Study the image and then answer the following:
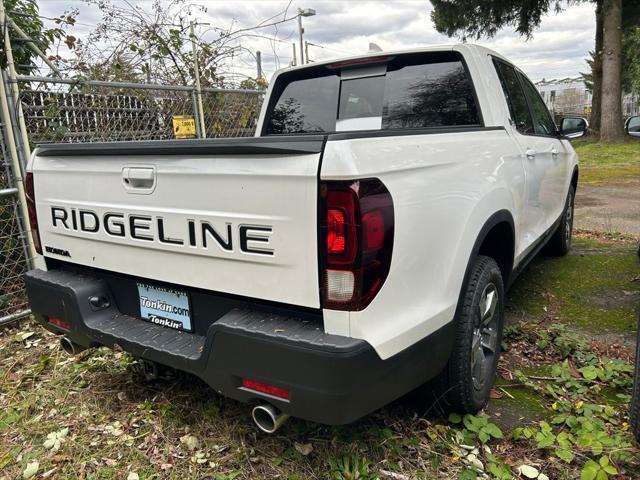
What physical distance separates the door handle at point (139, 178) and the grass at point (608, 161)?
11.9m

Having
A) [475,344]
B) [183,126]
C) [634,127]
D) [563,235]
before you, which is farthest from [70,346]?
[563,235]

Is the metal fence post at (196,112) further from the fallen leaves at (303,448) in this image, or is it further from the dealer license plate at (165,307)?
the fallen leaves at (303,448)

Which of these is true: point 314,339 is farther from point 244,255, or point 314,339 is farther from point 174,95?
point 174,95

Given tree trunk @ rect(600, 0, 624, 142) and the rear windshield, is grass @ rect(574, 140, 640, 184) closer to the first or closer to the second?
tree trunk @ rect(600, 0, 624, 142)

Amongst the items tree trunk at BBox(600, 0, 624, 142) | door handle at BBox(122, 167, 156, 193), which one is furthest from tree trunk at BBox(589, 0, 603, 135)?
door handle at BBox(122, 167, 156, 193)

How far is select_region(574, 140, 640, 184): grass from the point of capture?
12.4m

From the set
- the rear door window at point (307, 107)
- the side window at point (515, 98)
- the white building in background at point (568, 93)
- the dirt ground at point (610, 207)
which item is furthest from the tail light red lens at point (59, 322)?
the white building in background at point (568, 93)

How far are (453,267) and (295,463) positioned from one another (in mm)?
1157

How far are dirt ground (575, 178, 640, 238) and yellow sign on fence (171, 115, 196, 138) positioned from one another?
5449 mm

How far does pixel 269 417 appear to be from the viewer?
6.60 feet

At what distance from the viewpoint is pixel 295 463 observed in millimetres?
2336

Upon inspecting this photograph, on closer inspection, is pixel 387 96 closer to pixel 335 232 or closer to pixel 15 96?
pixel 335 232

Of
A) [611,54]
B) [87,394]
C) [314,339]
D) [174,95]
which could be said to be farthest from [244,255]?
[611,54]

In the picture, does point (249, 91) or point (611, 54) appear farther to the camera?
point (611, 54)
